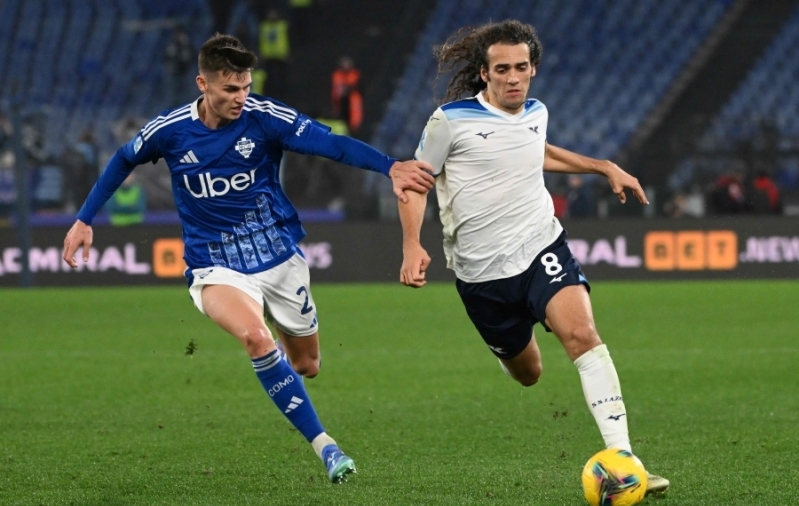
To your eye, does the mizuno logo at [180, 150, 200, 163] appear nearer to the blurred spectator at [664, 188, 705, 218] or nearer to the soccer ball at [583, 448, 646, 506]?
the soccer ball at [583, 448, 646, 506]

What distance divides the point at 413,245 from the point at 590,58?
66.5ft

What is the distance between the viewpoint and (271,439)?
657cm

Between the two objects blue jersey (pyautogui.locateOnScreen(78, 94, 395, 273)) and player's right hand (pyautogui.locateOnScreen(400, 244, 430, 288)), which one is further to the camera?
blue jersey (pyautogui.locateOnScreen(78, 94, 395, 273))

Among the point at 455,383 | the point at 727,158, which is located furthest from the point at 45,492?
the point at 727,158

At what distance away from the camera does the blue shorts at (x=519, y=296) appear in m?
5.31

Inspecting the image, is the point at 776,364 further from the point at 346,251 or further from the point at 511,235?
the point at 346,251

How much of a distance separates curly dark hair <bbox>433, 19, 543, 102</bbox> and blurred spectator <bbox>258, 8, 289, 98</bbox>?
1721 centimetres

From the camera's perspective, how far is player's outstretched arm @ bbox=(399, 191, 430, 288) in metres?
5.04

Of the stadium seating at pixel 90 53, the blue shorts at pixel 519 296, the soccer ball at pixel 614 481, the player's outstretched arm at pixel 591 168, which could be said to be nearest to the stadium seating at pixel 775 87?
the stadium seating at pixel 90 53

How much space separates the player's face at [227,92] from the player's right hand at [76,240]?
34.2 inches

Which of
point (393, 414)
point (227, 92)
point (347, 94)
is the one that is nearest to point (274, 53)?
point (347, 94)

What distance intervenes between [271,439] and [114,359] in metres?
4.02

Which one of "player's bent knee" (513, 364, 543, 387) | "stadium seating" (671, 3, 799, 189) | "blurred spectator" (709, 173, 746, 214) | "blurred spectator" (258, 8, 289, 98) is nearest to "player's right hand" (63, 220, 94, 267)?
"player's bent knee" (513, 364, 543, 387)

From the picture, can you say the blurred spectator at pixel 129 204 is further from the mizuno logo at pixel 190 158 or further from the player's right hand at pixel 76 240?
the mizuno logo at pixel 190 158
